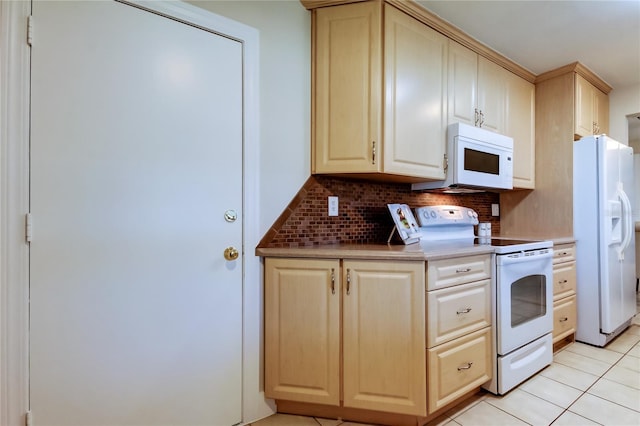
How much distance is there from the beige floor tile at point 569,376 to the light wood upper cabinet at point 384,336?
1.12 meters

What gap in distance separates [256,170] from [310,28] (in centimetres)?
89

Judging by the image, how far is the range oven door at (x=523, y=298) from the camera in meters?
1.65

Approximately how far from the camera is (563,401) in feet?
5.28

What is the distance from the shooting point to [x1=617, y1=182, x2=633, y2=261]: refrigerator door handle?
2.42 metres

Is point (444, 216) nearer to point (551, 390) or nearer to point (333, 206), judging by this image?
point (333, 206)

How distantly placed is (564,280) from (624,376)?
2.16 feet

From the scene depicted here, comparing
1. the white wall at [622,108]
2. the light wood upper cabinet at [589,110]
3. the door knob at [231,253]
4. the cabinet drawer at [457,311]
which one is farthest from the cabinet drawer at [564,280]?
the door knob at [231,253]

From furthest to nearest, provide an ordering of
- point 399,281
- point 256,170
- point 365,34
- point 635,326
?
point 635,326 < point 365,34 < point 256,170 < point 399,281

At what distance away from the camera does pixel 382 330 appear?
1.40 meters

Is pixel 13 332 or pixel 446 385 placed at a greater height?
pixel 13 332

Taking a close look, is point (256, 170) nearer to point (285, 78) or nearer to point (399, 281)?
point (285, 78)

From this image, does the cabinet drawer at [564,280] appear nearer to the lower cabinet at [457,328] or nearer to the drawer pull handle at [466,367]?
the lower cabinet at [457,328]

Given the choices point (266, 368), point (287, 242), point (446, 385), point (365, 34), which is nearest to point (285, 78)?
point (365, 34)

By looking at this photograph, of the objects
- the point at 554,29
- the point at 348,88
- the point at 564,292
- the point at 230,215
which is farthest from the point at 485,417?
the point at 554,29
